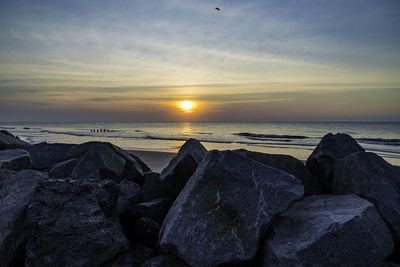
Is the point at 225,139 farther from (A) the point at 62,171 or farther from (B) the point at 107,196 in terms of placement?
(B) the point at 107,196

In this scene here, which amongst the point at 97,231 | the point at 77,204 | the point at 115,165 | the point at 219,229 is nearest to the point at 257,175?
the point at 219,229

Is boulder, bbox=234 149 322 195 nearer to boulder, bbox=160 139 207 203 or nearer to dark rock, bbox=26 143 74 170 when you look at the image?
boulder, bbox=160 139 207 203

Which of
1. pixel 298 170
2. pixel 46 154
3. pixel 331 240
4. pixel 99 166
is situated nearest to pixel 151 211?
pixel 99 166

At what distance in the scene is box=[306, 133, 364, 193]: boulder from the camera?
4.49m

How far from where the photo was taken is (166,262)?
294 centimetres

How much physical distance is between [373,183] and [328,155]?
98 cm

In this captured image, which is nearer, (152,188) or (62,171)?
(152,188)

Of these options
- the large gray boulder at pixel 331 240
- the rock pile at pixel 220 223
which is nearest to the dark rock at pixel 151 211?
the rock pile at pixel 220 223

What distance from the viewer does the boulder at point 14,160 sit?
5184mm

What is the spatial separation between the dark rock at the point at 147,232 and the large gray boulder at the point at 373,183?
9.15ft

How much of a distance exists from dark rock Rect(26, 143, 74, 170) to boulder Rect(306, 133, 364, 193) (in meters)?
6.91

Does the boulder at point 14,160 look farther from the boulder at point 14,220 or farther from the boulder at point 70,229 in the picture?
the boulder at point 70,229

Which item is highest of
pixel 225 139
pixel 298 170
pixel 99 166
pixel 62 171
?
pixel 298 170

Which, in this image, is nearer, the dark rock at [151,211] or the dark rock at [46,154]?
the dark rock at [151,211]
